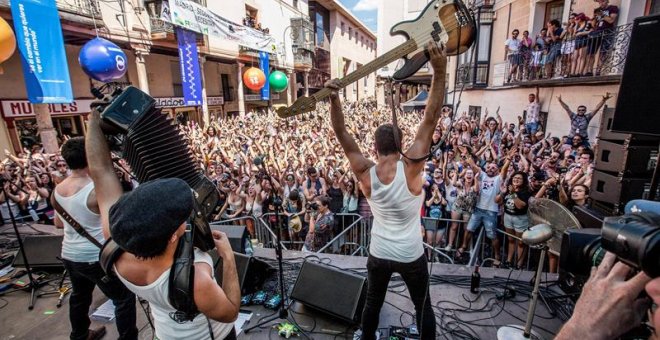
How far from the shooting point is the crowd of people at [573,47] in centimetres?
750

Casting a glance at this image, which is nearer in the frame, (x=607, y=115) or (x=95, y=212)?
(x=95, y=212)

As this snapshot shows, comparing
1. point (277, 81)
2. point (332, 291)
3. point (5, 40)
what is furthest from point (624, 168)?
point (277, 81)

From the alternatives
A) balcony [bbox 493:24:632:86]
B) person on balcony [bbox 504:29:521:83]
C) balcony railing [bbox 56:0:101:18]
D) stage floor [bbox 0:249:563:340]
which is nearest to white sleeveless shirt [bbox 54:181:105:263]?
stage floor [bbox 0:249:563:340]

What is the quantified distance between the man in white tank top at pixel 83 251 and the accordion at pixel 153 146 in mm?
1196

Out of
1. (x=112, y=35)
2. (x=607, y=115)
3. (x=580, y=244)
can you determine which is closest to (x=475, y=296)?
(x=607, y=115)

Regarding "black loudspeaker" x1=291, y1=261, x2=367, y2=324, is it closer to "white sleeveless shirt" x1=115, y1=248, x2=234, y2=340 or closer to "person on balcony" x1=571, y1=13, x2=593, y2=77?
"white sleeveless shirt" x1=115, y1=248, x2=234, y2=340

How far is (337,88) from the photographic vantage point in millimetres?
2078

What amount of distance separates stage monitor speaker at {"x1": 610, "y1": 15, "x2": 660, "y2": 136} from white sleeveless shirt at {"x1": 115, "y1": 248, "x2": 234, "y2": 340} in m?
3.31

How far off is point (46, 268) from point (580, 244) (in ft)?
20.1

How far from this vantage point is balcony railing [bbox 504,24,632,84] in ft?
23.4

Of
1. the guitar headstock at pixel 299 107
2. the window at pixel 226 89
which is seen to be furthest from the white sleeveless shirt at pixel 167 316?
the window at pixel 226 89

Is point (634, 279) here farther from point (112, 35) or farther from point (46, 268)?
point (112, 35)

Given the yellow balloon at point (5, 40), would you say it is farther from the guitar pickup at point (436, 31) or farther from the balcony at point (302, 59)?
the balcony at point (302, 59)

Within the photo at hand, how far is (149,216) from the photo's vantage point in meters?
1.16
